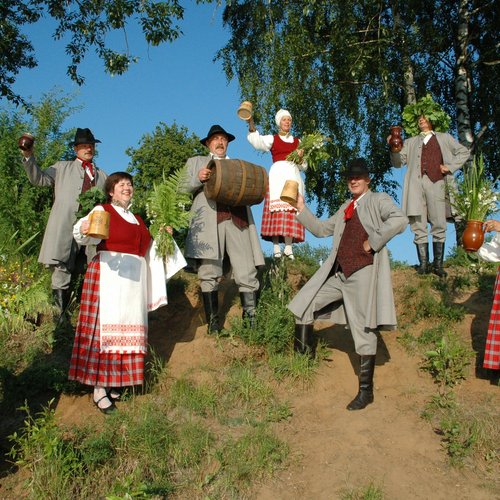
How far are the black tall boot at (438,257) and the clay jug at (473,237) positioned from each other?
234 cm

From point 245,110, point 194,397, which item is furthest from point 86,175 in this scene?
point 194,397

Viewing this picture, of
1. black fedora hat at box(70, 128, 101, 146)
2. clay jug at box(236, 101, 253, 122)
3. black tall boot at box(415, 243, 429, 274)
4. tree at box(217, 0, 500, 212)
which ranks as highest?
tree at box(217, 0, 500, 212)

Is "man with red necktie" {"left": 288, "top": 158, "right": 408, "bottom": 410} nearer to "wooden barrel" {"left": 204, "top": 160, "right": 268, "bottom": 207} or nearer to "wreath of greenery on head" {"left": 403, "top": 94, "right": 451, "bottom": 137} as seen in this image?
"wooden barrel" {"left": 204, "top": 160, "right": 268, "bottom": 207}

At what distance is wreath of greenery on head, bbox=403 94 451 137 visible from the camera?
7.82m

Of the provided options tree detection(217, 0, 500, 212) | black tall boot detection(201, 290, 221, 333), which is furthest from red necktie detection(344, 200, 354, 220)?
tree detection(217, 0, 500, 212)

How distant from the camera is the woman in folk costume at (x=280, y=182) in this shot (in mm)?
8008

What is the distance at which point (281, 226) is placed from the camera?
26.7 ft

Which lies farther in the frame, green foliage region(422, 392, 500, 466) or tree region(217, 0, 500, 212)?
tree region(217, 0, 500, 212)

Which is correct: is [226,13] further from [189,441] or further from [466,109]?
[189,441]

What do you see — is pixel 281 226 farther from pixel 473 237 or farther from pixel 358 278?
pixel 473 237

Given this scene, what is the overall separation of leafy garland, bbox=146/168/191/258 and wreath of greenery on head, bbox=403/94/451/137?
11.2 feet

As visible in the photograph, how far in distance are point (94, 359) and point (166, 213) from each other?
1.46 m

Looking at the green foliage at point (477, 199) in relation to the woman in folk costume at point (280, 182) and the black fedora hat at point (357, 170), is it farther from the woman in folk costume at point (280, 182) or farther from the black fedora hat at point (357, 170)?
the woman in folk costume at point (280, 182)

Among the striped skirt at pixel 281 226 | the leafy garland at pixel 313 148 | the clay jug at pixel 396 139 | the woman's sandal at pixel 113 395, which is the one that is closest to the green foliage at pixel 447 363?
the clay jug at pixel 396 139
